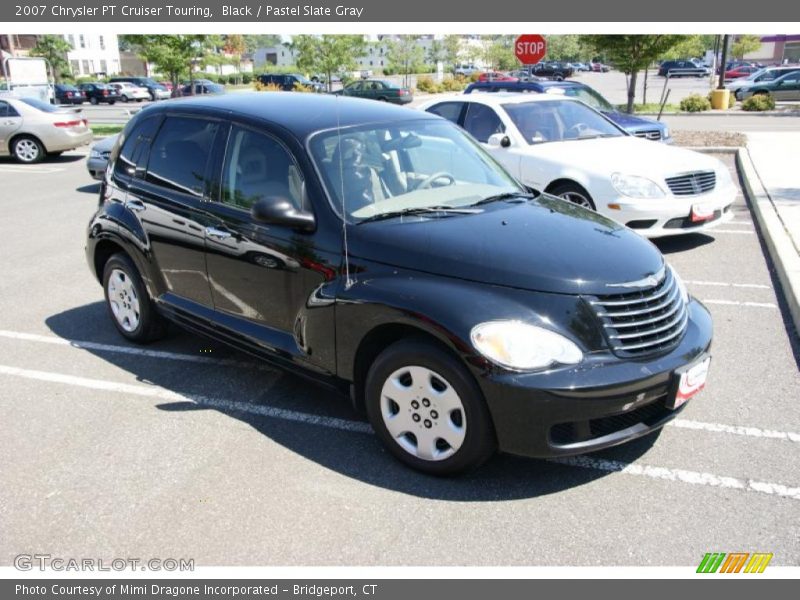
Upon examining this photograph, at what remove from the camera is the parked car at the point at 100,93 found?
157 feet

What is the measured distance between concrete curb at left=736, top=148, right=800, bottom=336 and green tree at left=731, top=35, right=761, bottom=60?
7348 centimetres

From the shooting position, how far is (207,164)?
177 inches

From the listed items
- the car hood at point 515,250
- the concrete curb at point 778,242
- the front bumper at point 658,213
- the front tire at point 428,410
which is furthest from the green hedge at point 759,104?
the front tire at point 428,410

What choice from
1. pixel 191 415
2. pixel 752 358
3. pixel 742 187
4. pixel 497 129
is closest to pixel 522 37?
pixel 742 187

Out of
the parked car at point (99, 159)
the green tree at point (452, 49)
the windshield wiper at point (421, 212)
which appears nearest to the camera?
the windshield wiper at point (421, 212)

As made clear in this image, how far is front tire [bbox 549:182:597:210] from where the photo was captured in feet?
24.6

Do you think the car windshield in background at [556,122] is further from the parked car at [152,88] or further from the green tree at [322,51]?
the parked car at [152,88]

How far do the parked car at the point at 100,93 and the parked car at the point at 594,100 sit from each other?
4023 centimetres

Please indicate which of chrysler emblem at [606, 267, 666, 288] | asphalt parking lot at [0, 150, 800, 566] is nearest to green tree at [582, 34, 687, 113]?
asphalt parking lot at [0, 150, 800, 566]

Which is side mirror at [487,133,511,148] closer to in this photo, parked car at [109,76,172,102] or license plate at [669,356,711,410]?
license plate at [669,356,711,410]

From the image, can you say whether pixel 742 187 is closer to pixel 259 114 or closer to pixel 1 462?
pixel 259 114

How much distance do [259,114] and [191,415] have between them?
6.24 ft

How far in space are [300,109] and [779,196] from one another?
26.8 ft

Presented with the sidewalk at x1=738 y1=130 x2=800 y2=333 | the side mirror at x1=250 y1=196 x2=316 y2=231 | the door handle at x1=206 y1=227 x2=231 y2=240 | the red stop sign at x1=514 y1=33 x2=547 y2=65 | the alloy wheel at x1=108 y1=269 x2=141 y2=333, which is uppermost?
the red stop sign at x1=514 y1=33 x2=547 y2=65
